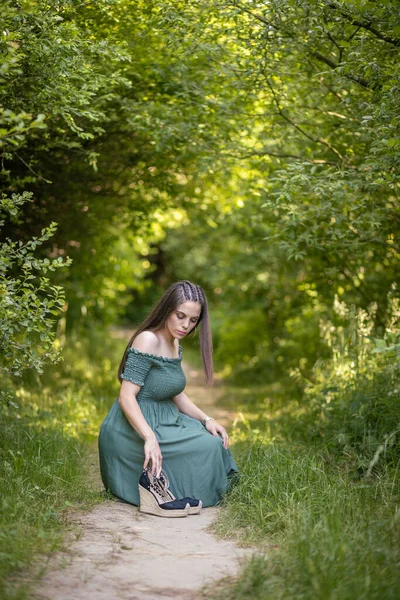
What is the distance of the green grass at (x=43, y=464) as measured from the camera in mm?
3207

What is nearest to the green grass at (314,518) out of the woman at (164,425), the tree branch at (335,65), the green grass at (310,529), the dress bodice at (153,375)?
the green grass at (310,529)

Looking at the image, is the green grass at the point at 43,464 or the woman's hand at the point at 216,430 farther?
the woman's hand at the point at 216,430

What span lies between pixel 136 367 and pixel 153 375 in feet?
0.54

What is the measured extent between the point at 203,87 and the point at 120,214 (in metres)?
2.39

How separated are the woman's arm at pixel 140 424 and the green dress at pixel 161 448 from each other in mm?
70

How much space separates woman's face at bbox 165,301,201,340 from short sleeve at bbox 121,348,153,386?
0.87 feet

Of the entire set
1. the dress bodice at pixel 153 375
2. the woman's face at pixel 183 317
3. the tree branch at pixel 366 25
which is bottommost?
the dress bodice at pixel 153 375

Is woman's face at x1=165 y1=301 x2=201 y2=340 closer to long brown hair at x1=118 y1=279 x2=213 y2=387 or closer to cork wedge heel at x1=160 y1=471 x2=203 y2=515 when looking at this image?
long brown hair at x1=118 y1=279 x2=213 y2=387

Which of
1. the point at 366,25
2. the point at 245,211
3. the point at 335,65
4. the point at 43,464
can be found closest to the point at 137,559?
the point at 43,464

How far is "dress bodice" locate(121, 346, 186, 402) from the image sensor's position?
14.3 ft

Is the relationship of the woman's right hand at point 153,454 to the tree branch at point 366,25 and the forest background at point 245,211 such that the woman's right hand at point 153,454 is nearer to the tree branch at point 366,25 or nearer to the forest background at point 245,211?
the forest background at point 245,211

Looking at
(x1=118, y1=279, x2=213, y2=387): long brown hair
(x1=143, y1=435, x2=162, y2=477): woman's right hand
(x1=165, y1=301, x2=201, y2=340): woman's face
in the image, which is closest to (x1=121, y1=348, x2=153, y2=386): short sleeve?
(x1=118, y1=279, x2=213, y2=387): long brown hair

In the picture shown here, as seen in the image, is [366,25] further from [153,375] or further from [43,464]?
[43,464]

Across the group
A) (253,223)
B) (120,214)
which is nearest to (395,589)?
(253,223)
